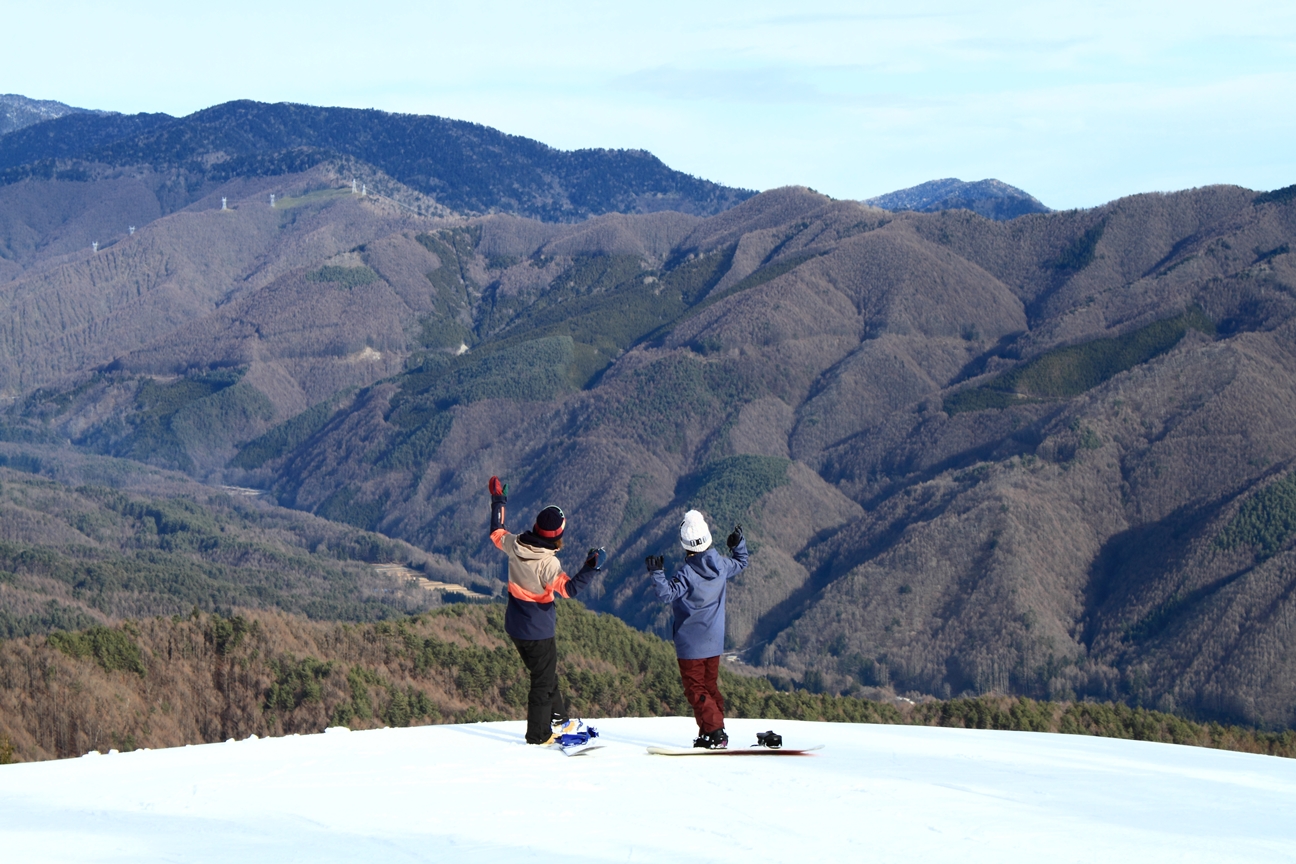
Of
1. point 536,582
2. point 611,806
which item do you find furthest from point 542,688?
point 611,806

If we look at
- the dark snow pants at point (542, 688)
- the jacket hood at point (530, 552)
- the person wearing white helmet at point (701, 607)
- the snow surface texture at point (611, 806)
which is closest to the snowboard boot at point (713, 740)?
the person wearing white helmet at point (701, 607)

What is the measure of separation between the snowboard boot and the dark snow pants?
3133mm

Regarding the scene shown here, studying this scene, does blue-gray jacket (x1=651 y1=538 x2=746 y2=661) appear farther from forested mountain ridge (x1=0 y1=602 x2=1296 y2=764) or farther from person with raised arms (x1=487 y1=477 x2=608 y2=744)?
forested mountain ridge (x1=0 y1=602 x2=1296 y2=764)

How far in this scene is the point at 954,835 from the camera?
23.0 m

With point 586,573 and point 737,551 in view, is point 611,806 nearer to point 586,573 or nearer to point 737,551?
point 586,573

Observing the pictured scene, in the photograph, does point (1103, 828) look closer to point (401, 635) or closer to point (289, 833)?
point (289, 833)

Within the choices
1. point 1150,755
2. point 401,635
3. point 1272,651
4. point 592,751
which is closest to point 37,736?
point 401,635

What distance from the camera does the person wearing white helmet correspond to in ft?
93.4

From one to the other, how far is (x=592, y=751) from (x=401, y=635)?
75620 mm

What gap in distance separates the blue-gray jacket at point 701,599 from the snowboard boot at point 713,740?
1.92 m

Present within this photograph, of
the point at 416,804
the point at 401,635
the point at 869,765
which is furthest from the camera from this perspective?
the point at 401,635

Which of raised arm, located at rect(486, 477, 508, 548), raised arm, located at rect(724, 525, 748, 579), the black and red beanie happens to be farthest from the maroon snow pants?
raised arm, located at rect(486, 477, 508, 548)

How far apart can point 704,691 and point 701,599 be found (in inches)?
91.7

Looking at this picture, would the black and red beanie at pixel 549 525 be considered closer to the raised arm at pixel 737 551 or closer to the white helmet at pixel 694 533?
the white helmet at pixel 694 533
